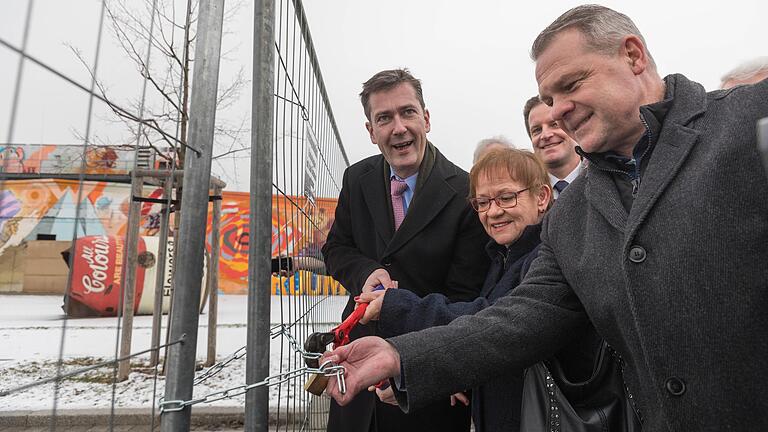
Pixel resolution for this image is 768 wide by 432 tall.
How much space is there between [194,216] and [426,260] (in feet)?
3.84

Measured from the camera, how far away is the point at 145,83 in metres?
1.03

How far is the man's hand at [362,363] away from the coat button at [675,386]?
62 centimetres

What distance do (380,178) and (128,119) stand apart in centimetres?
153

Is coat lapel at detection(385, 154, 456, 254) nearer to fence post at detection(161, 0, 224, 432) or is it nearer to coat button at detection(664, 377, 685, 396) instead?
fence post at detection(161, 0, 224, 432)

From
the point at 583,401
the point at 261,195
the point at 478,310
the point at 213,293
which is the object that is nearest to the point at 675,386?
the point at 583,401

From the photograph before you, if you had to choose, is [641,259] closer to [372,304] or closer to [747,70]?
[372,304]

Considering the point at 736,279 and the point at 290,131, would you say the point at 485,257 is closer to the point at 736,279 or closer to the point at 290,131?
the point at 290,131

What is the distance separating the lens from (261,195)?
4.38 feet

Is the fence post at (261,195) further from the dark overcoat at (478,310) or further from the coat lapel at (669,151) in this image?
the coat lapel at (669,151)

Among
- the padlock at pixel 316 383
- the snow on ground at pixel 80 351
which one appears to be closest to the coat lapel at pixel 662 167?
the padlock at pixel 316 383

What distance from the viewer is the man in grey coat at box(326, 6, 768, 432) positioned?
993mm

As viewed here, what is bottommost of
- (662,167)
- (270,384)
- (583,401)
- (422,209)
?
(583,401)

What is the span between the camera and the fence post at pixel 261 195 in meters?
1.30

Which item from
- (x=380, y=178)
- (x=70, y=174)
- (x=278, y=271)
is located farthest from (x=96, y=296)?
(x=380, y=178)
